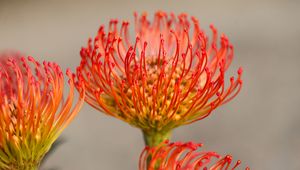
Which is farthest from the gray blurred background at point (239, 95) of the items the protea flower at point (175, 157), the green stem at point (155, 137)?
the protea flower at point (175, 157)

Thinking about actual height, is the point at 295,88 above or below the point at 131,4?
below

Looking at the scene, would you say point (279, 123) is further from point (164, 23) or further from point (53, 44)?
point (164, 23)

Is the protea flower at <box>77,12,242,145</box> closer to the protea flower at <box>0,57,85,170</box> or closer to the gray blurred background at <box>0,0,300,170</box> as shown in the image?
the protea flower at <box>0,57,85,170</box>

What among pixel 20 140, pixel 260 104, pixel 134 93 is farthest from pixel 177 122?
pixel 260 104

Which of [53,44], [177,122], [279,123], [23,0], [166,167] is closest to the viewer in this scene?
[166,167]

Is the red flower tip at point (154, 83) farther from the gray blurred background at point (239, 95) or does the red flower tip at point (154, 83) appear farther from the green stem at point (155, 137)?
the gray blurred background at point (239, 95)

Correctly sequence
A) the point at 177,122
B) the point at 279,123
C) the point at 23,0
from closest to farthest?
the point at 177,122 → the point at 279,123 → the point at 23,0

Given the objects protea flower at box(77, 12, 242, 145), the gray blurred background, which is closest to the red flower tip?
protea flower at box(77, 12, 242, 145)

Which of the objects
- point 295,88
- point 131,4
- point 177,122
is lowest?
point 295,88

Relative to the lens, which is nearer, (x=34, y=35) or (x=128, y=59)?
(x=128, y=59)
